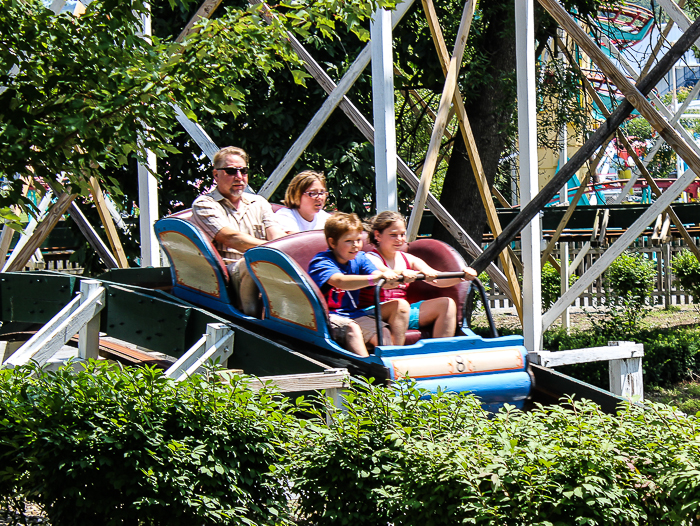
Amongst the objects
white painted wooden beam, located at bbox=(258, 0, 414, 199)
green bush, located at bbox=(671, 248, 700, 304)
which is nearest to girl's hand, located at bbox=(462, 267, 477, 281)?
white painted wooden beam, located at bbox=(258, 0, 414, 199)

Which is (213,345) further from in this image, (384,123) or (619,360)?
(384,123)

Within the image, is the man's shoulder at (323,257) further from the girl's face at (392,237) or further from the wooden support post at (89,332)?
the wooden support post at (89,332)

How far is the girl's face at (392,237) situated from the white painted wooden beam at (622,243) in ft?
8.56

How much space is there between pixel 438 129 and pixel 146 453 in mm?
4614

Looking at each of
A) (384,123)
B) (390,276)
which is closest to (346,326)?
(390,276)

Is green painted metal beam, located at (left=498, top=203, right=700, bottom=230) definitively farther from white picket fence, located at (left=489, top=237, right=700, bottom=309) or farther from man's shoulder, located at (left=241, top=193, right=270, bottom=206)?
man's shoulder, located at (left=241, top=193, right=270, bottom=206)

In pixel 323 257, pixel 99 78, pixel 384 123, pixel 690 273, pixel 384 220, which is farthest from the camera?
pixel 690 273

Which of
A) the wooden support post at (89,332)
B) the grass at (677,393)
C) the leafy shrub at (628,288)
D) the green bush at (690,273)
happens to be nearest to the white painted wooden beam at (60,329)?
the wooden support post at (89,332)

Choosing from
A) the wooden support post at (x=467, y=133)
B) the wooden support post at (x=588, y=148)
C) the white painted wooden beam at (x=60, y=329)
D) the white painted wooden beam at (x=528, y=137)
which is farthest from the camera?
the wooden support post at (x=467, y=133)

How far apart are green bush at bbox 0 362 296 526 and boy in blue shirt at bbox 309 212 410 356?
4.35 feet

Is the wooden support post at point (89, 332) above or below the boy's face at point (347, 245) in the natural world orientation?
below

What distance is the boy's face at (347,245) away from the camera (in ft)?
15.0

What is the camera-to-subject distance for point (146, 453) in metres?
2.95

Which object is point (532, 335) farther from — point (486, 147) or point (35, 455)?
point (35, 455)
